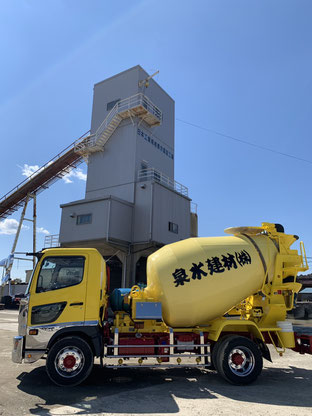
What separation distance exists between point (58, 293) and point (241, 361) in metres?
4.71

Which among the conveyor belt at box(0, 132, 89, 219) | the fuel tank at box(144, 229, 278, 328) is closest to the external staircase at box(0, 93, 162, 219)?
the conveyor belt at box(0, 132, 89, 219)

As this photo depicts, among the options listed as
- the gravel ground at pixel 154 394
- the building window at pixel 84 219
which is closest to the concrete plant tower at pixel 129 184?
the building window at pixel 84 219

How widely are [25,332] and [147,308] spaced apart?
2.84 metres

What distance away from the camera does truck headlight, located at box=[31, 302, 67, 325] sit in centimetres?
700

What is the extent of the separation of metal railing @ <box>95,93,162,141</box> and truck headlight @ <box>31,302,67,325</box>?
23.1 m

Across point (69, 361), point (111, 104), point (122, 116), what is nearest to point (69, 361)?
point (69, 361)

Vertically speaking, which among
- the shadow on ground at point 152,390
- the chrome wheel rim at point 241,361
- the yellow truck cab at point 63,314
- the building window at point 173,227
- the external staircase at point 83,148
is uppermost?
the external staircase at point 83,148

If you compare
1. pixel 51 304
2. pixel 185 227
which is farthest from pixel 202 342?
pixel 185 227

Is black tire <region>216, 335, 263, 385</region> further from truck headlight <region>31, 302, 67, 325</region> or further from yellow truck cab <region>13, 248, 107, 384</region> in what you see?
truck headlight <region>31, 302, 67, 325</region>

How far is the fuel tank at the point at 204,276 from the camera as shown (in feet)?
24.7

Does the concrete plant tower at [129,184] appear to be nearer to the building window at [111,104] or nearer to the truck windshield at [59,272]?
the building window at [111,104]

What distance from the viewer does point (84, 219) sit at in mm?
25172

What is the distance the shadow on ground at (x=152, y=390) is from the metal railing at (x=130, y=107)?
23.5 m

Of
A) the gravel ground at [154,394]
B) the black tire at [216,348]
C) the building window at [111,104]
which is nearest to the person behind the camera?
the gravel ground at [154,394]
